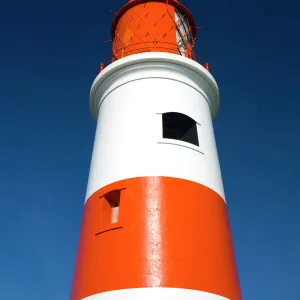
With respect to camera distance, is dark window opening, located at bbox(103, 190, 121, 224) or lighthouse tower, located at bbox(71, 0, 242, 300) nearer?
lighthouse tower, located at bbox(71, 0, 242, 300)

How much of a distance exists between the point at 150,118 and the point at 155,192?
1.84 meters

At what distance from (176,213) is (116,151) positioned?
1.96 m

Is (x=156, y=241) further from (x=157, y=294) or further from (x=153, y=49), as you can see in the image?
(x=153, y=49)

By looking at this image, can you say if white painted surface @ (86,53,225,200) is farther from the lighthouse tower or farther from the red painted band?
the red painted band

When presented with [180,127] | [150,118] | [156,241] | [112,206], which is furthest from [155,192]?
[180,127]

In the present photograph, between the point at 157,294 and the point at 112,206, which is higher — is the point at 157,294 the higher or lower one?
the lower one

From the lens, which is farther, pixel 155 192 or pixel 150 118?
pixel 150 118

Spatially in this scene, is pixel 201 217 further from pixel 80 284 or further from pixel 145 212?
pixel 80 284

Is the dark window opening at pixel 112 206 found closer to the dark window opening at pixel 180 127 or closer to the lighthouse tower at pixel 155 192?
the lighthouse tower at pixel 155 192

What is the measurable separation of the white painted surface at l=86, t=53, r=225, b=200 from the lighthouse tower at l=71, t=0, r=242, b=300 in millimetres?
24

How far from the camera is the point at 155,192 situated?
278 inches

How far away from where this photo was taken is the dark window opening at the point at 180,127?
864 cm

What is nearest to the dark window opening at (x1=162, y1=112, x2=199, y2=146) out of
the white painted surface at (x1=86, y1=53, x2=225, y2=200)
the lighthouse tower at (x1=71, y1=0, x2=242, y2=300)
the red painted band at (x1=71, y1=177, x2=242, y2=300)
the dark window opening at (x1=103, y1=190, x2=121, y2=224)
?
the lighthouse tower at (x1=71, y1=0, x2=242, y2=300)

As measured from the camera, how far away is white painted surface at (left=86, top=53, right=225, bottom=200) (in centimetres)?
756
